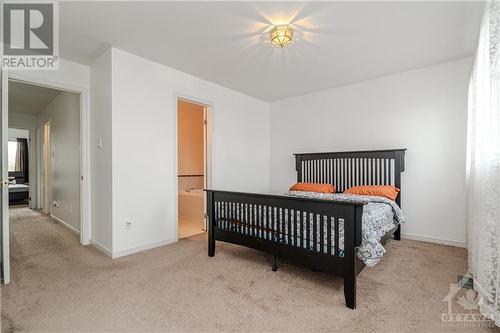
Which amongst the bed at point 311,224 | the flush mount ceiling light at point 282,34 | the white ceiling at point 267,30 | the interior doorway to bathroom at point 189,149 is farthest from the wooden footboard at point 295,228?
the interior doorway to bathroom at point 189,149

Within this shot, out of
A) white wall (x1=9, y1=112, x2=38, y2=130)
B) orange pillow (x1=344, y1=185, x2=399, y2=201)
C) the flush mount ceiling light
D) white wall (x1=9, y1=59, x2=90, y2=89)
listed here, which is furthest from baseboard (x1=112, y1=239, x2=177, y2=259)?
white wall (x1=9, y1=112, x2=38, y2=130)

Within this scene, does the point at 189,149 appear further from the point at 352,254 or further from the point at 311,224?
the point at 352,254

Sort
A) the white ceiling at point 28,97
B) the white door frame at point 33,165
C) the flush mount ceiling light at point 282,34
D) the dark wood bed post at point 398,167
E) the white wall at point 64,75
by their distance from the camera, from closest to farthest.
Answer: the flush mount ceiling light at point 282,34 < the white wall at point 64,75 < the dark wood bed post at point 398,167 < the white ceiling at point 28,97 < the white door frame at point 33,165

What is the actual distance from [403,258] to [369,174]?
4.32 ft

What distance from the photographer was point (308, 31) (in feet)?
7.88

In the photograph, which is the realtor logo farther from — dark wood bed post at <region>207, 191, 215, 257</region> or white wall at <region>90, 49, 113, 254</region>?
dark wood bed post at <region>207, 191, 215, 257</region>

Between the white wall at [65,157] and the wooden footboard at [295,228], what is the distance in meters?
2.42

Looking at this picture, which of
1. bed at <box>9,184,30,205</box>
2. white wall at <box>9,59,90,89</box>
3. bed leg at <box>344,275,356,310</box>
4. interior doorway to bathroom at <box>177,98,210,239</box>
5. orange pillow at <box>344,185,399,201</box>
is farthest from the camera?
bed at <box>9,184,30,205</box>

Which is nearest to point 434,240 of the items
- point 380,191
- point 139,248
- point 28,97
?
point 380,191

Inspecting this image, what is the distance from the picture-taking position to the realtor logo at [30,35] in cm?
209

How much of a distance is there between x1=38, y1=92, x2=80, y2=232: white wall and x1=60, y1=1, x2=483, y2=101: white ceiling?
1.26 meters

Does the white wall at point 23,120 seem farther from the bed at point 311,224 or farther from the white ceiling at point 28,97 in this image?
the bed at point 311,224

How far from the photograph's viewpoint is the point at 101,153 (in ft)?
9.87

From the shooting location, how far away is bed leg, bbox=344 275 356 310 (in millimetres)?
1742
